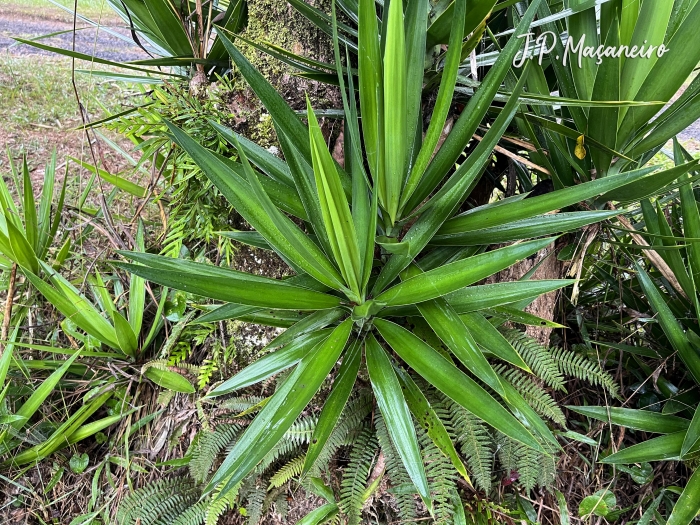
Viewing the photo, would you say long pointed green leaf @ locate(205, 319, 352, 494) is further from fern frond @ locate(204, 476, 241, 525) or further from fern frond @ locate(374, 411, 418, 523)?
fern frond @ locate(204, 476, 241, 525)

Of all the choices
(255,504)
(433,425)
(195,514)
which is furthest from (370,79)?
(195,514)

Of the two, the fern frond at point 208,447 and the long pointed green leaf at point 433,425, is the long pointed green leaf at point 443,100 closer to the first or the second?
the long pointed green leaf at point 433,425

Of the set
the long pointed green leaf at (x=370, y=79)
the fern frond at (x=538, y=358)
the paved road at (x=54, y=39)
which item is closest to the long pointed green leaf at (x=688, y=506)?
the fern frond at (x=538, y=358)

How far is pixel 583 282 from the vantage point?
66.0 inches

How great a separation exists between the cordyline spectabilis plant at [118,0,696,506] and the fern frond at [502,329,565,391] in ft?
1.05

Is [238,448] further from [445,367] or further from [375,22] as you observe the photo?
[375,22]

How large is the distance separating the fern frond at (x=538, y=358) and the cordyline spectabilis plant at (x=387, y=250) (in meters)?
0.32

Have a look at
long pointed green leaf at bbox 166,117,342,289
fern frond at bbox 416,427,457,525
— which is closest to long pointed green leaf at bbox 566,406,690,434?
fern frond at bbox 416,427,457,525

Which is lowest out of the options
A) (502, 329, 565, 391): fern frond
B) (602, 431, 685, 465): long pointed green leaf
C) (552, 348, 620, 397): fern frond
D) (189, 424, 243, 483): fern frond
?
(189, 424, 243, 483): fern frond

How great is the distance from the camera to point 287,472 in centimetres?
130

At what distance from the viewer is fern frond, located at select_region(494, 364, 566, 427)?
3.92ft

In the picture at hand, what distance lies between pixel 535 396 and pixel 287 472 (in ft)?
2.66

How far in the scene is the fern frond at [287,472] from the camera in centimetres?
128

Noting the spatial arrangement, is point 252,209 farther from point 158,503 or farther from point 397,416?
point 158,503
